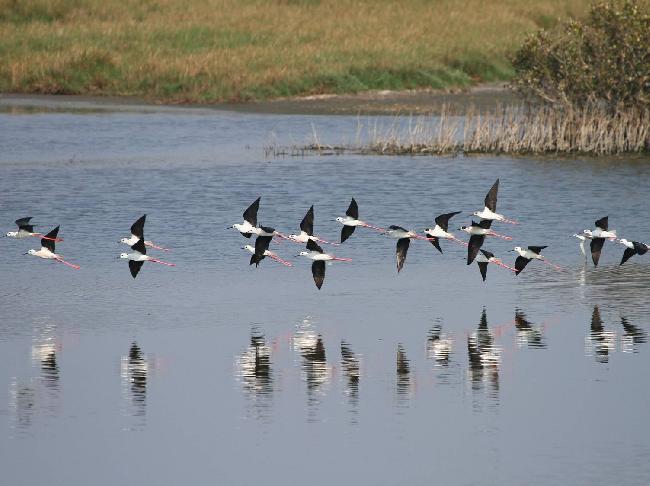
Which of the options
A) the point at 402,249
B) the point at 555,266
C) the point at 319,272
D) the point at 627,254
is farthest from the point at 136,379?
the point at 555,266

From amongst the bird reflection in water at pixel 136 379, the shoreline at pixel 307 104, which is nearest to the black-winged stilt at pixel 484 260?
the bird reflection in water at pixel 136 379

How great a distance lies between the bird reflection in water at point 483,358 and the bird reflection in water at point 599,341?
101cm

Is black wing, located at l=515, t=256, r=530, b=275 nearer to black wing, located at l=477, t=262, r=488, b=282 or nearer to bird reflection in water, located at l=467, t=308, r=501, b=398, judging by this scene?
black wing, located at l=477, t=262, r=488, b=282

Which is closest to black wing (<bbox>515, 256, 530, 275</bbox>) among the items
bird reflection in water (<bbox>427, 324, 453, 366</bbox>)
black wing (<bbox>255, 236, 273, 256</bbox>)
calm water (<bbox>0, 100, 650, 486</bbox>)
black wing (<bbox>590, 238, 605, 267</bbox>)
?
calm water (<bbox>0, 100, 650, 486</bbox>)

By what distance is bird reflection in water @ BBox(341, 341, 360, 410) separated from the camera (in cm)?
1493

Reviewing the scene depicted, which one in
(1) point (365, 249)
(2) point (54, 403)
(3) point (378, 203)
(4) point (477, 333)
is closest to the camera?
(2) point (54, 403)

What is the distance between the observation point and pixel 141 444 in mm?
13422

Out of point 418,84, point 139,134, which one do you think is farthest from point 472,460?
point 418,84

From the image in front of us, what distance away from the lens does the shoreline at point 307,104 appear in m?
45.0

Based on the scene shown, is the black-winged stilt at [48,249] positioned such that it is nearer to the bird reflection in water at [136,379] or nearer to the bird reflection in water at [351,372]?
the bird reflection in water at [136,379]

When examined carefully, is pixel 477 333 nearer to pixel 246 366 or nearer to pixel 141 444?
pixel 246 366

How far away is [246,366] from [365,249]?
7697mm

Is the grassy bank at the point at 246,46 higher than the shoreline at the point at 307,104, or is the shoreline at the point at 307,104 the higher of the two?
the grassy bank at the point at 246,46

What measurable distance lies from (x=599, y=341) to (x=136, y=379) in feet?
16.9
